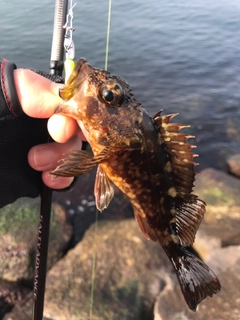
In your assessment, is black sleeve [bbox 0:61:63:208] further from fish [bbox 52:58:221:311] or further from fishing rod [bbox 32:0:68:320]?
fish [bbox 52:58:221:311]

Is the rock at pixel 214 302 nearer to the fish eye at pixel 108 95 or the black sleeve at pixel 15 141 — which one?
the black sleeve at pixel 15 141

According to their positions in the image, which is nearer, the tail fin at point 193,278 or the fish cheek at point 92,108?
the fish cheek at point 92,108

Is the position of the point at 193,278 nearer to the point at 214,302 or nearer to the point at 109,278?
the point at 214,302

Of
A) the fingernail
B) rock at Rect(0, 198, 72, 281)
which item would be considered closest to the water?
rock at Rect(0, 198, 72, 281)

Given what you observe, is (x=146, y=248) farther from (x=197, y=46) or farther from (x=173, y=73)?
(x=197, y=46)

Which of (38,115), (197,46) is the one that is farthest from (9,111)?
(197,46)

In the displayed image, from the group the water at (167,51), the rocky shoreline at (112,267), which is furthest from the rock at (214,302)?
the water at (167,51)

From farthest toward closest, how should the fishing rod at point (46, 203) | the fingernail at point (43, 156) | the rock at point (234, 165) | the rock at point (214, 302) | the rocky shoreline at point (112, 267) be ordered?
the rock at point (234, 165) < the rocky shoreline at point (112, 267) < the rock at point (214, 302) < the fishing rod at point (46, 203) < the fingernail at point (43, 156)

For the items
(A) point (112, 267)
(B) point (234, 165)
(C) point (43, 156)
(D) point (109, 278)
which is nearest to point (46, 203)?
(C) point (43, 156)
